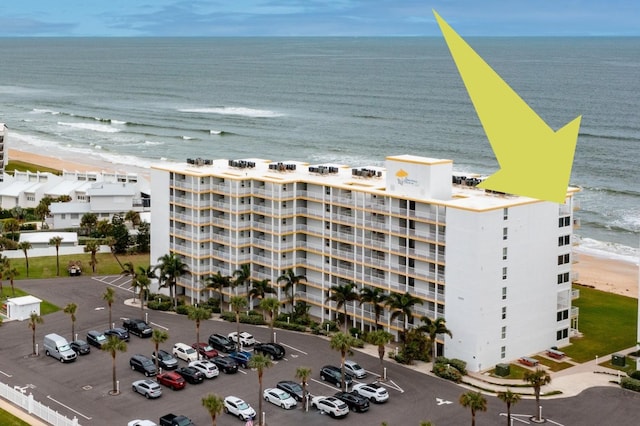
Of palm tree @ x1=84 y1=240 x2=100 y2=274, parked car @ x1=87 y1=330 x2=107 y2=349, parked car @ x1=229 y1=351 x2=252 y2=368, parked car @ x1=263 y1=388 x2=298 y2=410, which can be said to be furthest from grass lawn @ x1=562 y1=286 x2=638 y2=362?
palm tree @ x1=84 y1=240 x2=100 y2=274

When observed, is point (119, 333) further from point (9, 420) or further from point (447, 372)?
point (447, 372)

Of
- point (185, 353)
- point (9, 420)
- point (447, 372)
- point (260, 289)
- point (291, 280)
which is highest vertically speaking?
point (291, 280)

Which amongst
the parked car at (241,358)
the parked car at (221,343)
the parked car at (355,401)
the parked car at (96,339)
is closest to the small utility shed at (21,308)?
the parked car at (96,339)

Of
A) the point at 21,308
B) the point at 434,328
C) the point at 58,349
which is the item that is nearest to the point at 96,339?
the point at 58,349

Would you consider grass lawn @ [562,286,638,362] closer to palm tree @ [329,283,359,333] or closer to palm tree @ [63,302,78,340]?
palm tree @ [329,283,359,333]

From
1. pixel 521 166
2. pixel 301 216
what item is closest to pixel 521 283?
pixel 301 216

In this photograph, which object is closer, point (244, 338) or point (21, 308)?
point (244, 338)
